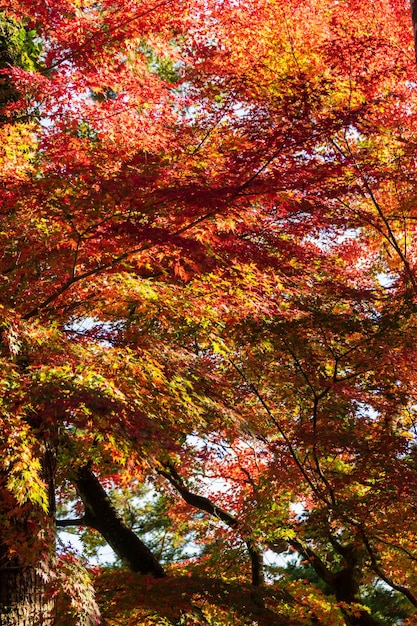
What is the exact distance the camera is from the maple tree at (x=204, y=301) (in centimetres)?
591

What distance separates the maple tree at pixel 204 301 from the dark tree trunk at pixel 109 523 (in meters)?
0.03

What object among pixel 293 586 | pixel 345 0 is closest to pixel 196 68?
pixel 345 0

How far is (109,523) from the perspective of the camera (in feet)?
30.8

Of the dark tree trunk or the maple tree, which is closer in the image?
the maple tree

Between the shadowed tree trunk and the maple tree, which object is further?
the shadowed tree trunk

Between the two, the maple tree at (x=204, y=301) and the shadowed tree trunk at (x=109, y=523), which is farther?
the shadowed tree trunk at (x=109, y=523)

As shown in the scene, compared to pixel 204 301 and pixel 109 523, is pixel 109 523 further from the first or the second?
pixel 204 301

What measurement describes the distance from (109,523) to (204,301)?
12.5 feet

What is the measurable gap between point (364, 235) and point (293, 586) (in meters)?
6.09

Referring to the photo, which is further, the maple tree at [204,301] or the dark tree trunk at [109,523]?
the dark tree trunk at [109,523]

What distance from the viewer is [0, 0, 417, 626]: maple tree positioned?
5910 mm

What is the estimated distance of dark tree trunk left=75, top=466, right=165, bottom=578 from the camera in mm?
9125

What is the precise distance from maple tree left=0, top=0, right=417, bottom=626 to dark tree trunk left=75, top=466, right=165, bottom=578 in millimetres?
33

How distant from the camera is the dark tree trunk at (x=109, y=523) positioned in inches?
359
